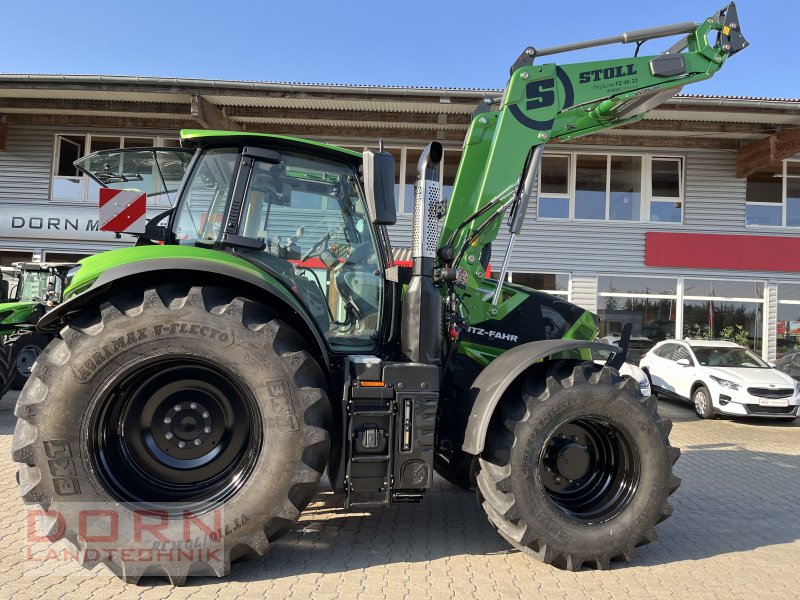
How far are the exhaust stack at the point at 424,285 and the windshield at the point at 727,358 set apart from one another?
9.06 meters

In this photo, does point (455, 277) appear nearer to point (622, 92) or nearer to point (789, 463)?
point (622, 92)

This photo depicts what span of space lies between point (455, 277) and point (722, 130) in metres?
12.1

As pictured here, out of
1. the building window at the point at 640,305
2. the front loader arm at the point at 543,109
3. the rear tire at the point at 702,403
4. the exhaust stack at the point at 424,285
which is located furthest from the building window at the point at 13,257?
the rear tire at the point at 702,403

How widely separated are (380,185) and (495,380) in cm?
134

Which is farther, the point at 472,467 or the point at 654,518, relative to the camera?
the point at 472,467

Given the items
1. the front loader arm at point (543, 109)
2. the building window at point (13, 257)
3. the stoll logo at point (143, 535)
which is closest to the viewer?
the stoll logo at point (143, 535)

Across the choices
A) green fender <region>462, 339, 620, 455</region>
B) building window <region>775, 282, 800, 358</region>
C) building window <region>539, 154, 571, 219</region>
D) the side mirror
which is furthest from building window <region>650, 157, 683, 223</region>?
the side mirror

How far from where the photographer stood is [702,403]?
1010 centimetres

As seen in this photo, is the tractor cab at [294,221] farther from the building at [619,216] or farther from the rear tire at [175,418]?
the building at [619,216]

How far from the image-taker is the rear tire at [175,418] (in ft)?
9.61

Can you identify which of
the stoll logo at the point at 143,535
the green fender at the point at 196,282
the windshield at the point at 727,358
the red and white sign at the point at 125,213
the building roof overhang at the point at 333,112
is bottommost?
the stoll logo at the point at 143,535

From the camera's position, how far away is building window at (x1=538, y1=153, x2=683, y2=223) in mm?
14133

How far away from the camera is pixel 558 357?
3.66 metres

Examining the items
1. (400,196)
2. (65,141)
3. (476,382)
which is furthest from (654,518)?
(65,141)
